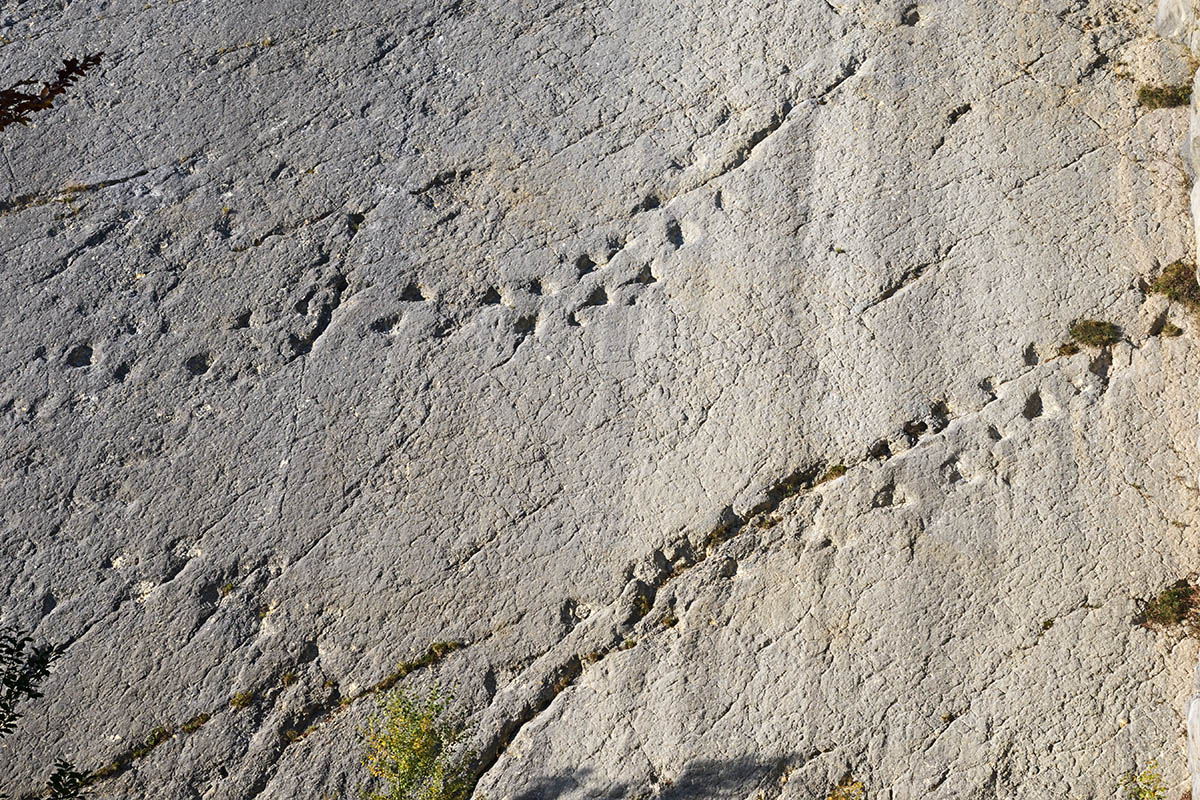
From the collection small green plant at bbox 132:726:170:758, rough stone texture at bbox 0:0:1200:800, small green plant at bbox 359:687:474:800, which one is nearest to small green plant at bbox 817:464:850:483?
rough stone texture at bbox 0:0:1200:800

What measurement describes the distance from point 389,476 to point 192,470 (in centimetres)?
131

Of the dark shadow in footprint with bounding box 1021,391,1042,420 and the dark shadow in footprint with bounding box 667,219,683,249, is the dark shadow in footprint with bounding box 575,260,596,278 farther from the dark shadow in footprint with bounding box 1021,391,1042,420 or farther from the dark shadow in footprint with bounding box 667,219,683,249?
the dark shadow in footprint with bounding box 1021,391,1042,420

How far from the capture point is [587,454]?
720cm

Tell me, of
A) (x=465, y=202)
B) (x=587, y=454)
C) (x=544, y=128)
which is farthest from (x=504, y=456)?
(x=544, y=128)

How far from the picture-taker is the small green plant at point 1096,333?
22.9 feet

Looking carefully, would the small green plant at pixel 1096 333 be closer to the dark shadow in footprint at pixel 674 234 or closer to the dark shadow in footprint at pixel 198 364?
the dark shadow in footprint at pixel 674 234

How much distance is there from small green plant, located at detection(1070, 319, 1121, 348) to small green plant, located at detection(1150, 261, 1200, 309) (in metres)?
0.40

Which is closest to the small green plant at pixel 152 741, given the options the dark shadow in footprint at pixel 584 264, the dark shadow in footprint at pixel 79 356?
the dark shadow in footprint at pixel 79 356

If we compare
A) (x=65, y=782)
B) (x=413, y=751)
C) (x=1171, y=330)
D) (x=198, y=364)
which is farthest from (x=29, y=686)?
(x=1171, y=330)

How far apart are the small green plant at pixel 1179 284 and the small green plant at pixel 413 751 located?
17.2 ft

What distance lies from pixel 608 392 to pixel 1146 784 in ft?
12.9

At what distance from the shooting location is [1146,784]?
6215mm

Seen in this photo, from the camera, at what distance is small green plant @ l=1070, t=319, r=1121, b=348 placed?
6.99 m

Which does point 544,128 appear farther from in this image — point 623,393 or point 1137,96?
point 1137,96
